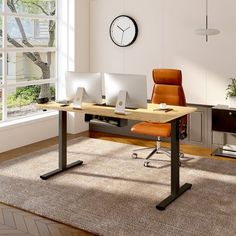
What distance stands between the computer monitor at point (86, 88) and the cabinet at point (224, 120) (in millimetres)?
A: 1871

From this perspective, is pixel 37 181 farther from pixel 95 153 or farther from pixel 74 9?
pixel 74 9

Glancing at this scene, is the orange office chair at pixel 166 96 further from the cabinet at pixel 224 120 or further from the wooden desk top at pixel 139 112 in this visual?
the wooden desk top at pixel 139 112

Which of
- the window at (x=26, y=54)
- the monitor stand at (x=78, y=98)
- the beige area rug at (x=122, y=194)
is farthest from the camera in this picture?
the window at (x=26, y=54)

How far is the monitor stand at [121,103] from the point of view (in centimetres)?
397

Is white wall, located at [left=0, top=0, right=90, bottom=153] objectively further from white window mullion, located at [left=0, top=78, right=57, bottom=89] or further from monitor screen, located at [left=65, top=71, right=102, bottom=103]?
monitor screen, located at [left=65, top=71, right=102, bottom=103]

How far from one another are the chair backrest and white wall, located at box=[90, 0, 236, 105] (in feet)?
2.91

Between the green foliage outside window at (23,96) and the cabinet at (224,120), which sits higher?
the green foliage outside window at (23,96)

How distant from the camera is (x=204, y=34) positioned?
17.4 ft

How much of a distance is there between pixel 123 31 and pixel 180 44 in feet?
3.37

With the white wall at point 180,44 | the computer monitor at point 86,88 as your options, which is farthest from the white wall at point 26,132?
the computer monitor at point 86,88

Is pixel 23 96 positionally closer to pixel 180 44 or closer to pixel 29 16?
pixel 29 16

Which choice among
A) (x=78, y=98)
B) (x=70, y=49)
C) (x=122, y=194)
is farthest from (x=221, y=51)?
(x=122, y=194)

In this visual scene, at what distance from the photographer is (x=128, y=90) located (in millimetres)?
4039

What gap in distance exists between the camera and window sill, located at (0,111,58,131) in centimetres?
A: 565
